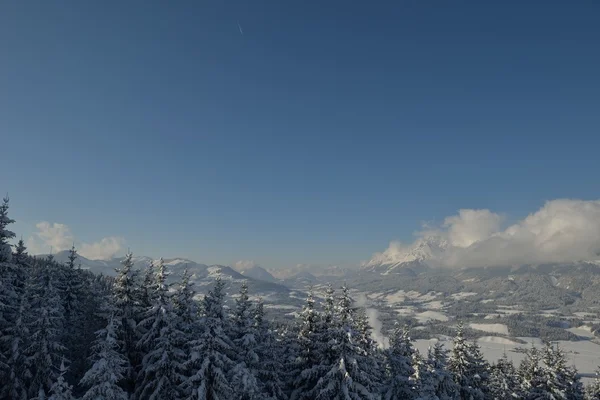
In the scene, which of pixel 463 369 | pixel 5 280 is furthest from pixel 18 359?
pixel 463 369

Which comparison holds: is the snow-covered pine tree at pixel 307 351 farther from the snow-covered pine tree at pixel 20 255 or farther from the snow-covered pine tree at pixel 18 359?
the snow-covered pine tree at pixel 20 255

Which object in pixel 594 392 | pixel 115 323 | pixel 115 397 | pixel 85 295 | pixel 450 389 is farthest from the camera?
pixel 594 392

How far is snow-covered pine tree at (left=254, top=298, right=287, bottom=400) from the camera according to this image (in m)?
31.7

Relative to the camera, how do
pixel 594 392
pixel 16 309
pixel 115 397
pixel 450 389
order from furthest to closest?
1. pixel 594 392
2. pixel 450 389
3. pixel 16 309
4. pixel 115 397

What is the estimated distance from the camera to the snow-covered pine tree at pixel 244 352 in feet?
85.5

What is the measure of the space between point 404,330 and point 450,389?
7.14 meters

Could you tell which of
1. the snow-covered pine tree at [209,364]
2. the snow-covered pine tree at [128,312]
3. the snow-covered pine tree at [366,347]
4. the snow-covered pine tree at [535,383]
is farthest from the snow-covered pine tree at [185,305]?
the snow-covered pine tree at [535,383]

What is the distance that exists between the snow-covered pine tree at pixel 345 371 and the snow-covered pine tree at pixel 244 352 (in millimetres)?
5467

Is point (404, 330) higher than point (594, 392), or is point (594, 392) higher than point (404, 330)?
point (404, 330)

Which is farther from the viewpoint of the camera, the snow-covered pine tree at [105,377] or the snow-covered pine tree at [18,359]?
the snow-covered pine tree at [18,359]

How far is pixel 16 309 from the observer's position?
108 feet

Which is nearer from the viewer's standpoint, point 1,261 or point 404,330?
point 1,261

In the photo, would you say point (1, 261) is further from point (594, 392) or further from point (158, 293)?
point (594, 392)

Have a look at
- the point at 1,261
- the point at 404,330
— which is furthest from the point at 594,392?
the point at 1,261
